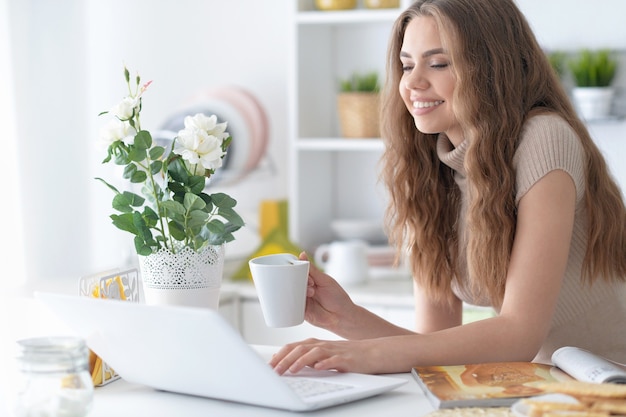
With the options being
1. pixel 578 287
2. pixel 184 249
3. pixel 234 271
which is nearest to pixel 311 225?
pixel 234 271

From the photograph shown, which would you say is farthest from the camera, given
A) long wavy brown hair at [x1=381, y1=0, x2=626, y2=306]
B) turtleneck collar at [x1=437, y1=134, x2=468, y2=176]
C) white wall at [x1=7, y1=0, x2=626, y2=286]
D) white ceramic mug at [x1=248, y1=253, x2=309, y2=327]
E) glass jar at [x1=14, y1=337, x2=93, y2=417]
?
white wall at [x1=7, y1=0, x2=626, y2=286]

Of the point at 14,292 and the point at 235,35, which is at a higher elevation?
the point at 235,35

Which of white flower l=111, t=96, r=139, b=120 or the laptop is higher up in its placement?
white flower l=111, t=96, r=139, b=120

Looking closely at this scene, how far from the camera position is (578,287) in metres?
1.72

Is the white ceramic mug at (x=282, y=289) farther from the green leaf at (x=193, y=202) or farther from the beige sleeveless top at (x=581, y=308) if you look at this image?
the beige sleeveless top at (x=581, y=308)

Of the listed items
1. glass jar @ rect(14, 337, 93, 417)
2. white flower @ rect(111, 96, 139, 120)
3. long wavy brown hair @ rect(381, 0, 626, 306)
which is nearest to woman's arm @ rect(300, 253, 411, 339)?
long wavy brown hair @ rect(381, 0, 626, 306)

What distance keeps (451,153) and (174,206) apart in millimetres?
597

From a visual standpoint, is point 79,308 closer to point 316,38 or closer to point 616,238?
point 616,238

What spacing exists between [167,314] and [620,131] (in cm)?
229

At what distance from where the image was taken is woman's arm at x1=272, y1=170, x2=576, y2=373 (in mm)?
1365

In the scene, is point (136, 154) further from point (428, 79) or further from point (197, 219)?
point (428, 79)

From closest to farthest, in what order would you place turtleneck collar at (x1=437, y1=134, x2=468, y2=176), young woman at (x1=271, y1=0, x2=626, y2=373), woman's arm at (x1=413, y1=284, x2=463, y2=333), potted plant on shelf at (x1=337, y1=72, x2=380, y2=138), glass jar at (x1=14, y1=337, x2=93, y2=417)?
glass jar at (x1=14, y1=337, x2=93, y2=417) → young woman at (x1=271, y1=0, x2=626, y2=373) → turtleneck collar at (x1=437, y1=134, x2=468, y2=176) → woman's arm at (x1=413, y1=284, x2=463, y2=333) → potted plant on shelf at (x1=337, y1=72, x2=380, y2=138)

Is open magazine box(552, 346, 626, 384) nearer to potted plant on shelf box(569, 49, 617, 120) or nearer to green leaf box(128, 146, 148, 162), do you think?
green leaf box(128, 146, 148, 162)

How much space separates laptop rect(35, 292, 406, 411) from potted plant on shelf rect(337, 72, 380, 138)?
1.85 meters
